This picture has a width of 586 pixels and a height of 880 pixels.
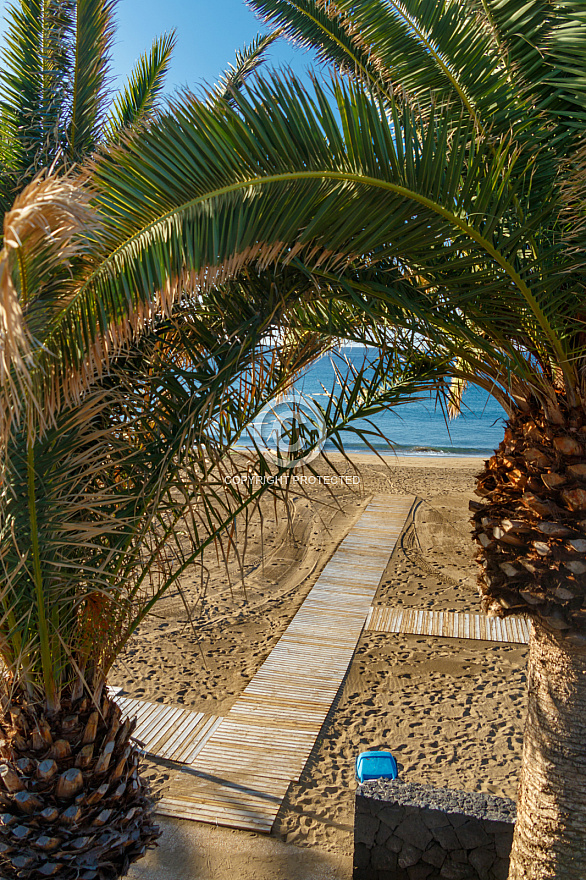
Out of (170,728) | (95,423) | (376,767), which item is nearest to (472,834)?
(376,767)

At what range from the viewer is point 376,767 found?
368cm

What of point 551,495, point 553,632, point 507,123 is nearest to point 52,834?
point 553,632

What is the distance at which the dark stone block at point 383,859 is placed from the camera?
3445mm

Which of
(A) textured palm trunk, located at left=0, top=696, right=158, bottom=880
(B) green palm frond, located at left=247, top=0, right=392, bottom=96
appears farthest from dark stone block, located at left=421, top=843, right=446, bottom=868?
(B) green palm frond, located at left=247, top=0, right=392, bottom=96

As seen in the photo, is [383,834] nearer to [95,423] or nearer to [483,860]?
[483,860]

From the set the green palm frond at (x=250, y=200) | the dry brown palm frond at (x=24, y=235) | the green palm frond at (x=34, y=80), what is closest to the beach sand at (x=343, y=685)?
the green palm frond at (x=250, y=200)

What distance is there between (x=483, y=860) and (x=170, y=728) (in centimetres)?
259

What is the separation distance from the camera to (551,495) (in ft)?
8.71

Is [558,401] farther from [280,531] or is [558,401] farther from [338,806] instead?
[280,531]

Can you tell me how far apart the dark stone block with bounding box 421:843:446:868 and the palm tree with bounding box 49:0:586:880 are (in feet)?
1.62

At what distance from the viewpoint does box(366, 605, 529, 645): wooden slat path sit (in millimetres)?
6445

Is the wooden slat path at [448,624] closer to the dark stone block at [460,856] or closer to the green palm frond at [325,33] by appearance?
the dark stone block at [460,856]

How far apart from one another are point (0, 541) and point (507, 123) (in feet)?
8.70

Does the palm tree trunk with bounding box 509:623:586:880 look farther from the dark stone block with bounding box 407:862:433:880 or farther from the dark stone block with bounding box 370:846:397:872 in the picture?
the dark stone block with bounding box 370:846:397:872
